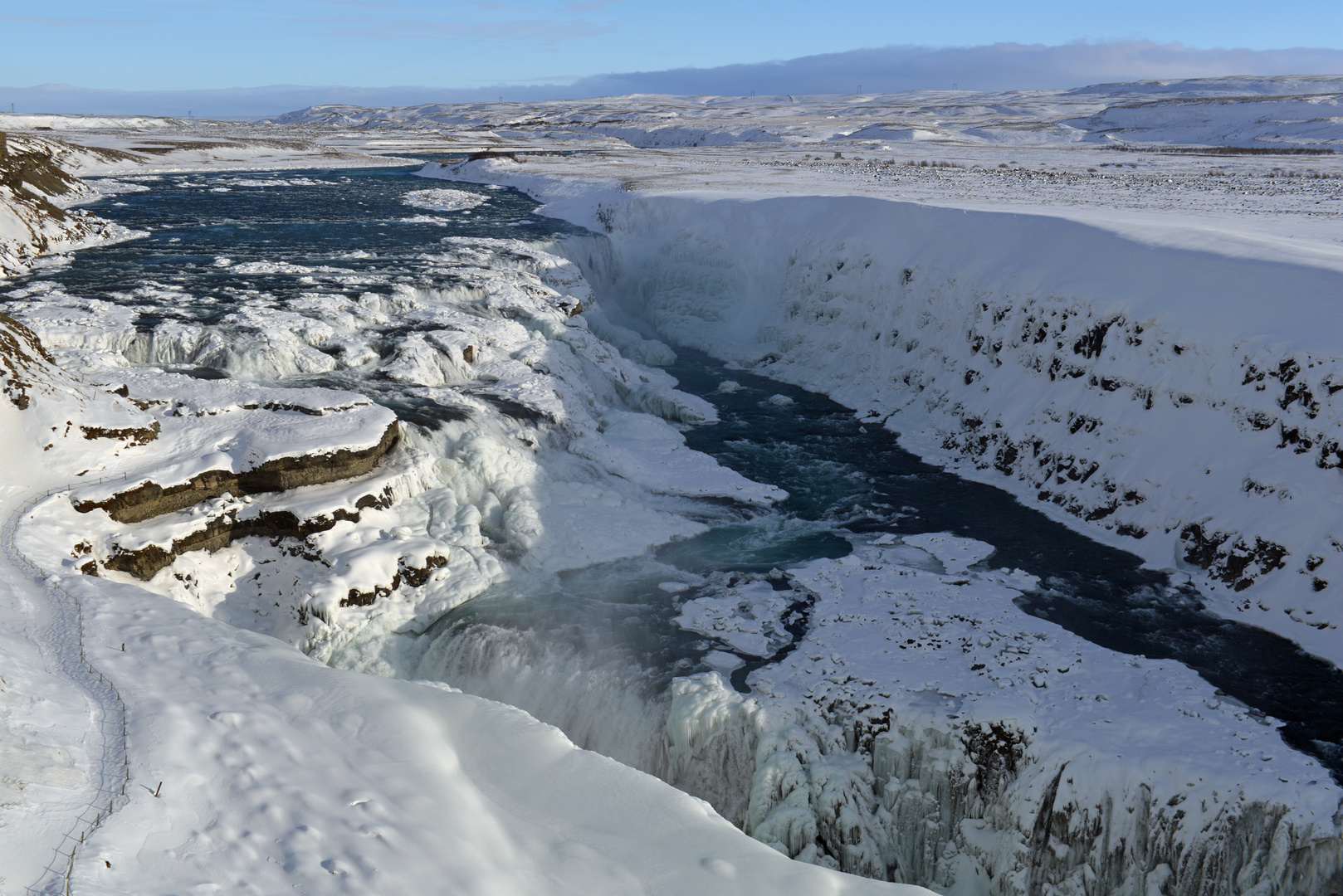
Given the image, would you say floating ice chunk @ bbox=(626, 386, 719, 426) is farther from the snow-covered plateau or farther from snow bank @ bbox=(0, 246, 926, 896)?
snow bank @ bbox=(0, 246, 926, 896)

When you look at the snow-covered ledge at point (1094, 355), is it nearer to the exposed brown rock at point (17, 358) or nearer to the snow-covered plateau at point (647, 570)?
the snow-covered plateau at point (647, 570)

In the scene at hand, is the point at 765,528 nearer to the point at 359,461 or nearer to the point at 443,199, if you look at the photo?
the point at 359,461

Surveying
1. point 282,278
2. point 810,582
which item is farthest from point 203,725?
point 282,278

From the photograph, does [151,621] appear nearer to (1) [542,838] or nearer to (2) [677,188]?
(1) [542,838]

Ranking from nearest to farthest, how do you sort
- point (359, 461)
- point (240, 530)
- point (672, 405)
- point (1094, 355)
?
point (240, 530) → point (359, 461) → point (1094, 355) → point (672, 405)

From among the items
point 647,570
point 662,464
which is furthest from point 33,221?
point 647,570

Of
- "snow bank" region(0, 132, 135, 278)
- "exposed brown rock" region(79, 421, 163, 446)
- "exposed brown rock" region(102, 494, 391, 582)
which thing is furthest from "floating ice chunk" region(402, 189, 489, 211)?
"exposed brown rock" region(102, 494, 391, 582)
